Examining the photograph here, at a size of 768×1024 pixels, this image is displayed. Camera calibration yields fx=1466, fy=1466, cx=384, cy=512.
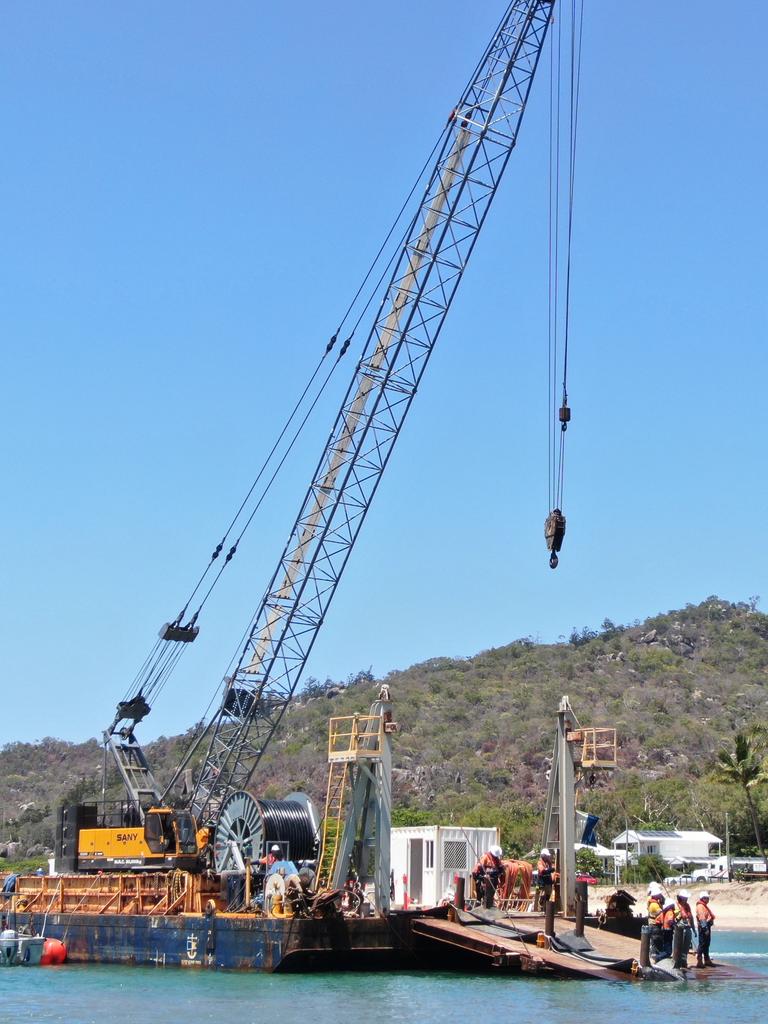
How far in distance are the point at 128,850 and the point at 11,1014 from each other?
1198cm

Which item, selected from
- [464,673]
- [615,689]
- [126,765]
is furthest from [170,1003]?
[464,673]

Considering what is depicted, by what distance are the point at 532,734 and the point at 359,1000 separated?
89957mm

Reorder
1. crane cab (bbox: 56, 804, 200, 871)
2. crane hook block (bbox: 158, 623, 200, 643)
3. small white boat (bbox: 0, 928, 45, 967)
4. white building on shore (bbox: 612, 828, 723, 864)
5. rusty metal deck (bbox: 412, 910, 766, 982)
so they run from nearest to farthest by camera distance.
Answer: rusty metal deck (bbox: 412, 910, 766, 982) → small white boat (bbox: 0, 928, 45, 967) → crane cab (bbox: 56, 804, 200, 871) → crane hook block (bbox: 158, 623, 200, 643) → white building on shore (bbox: 612, 828, 723, 864)

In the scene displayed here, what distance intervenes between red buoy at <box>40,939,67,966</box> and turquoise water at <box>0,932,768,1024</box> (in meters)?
3.53

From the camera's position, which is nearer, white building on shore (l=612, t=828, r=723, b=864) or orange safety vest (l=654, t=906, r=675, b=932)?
orange safety vest (l=654, t=906, r=675, b=932)

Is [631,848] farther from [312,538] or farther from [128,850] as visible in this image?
[128,850]

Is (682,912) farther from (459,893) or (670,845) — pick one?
(670,845)

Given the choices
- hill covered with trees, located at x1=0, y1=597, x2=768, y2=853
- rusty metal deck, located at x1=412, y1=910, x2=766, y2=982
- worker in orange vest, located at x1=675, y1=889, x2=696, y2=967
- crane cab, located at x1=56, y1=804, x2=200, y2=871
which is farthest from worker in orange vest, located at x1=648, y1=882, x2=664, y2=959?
hill covered with trees, located at x1=0, y1=597, x2=768, y2=853

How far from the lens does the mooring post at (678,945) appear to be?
1268 inches

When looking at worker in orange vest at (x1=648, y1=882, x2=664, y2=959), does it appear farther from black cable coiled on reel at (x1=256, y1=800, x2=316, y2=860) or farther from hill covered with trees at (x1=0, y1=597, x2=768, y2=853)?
hill covered with trees at (x1=0, y1=597, x2=768, y2=853)

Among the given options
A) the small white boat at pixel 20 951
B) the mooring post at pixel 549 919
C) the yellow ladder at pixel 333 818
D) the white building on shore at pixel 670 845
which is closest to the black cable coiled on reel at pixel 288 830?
the yellow ladder at pixel 333 818

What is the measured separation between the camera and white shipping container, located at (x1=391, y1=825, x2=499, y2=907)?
126 ft

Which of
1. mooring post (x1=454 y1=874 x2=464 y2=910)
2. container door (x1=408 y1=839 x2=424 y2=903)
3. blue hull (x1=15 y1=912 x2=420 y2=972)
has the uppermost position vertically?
container door (x1=408 y1=839 x2=424 y2=903)

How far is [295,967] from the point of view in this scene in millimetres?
33281
